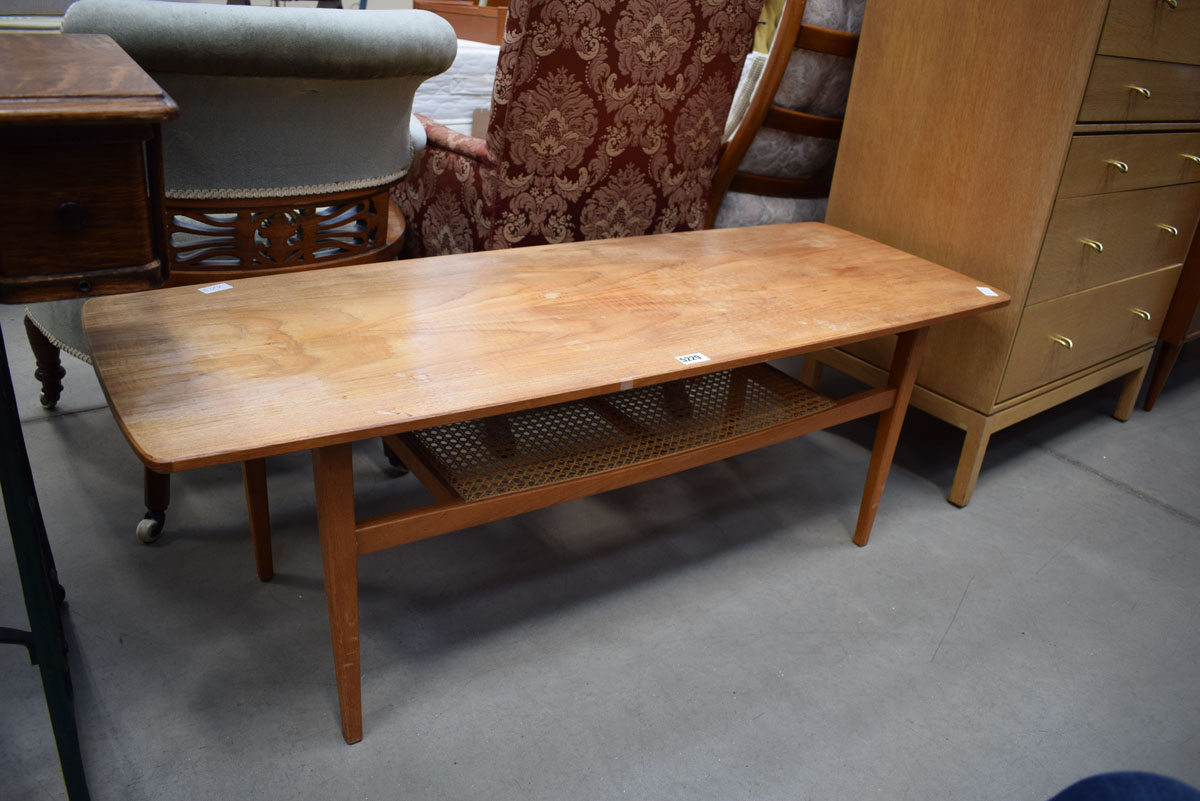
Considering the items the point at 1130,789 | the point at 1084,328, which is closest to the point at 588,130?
the point at 1084,328

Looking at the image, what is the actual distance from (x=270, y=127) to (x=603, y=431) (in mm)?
752

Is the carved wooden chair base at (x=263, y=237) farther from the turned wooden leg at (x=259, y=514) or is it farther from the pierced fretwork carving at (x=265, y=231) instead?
the turned wooden leg at (x=259, y=514)

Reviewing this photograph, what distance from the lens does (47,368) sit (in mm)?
2051

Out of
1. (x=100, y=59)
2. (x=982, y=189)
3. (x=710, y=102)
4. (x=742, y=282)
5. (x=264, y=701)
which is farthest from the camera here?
(x=710, y=102)

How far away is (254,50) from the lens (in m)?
1.29

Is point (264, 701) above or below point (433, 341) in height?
below

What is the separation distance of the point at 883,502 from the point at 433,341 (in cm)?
129

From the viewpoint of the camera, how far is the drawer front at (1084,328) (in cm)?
194

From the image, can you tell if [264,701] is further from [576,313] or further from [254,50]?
[254,50]

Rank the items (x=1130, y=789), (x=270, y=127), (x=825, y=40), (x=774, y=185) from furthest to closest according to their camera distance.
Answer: (x=774, y=185)
(x=825, y=40)
(x=270, y=127)
(x=1130, y=789)

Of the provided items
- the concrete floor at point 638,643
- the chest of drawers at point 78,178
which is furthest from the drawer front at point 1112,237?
the chest of drawers at point 78,178

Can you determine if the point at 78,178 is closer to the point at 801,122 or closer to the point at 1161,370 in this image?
the point at 801,122

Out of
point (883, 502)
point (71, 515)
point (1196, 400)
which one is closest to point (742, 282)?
point (883, 502)

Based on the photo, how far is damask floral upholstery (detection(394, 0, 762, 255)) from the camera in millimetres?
1698
